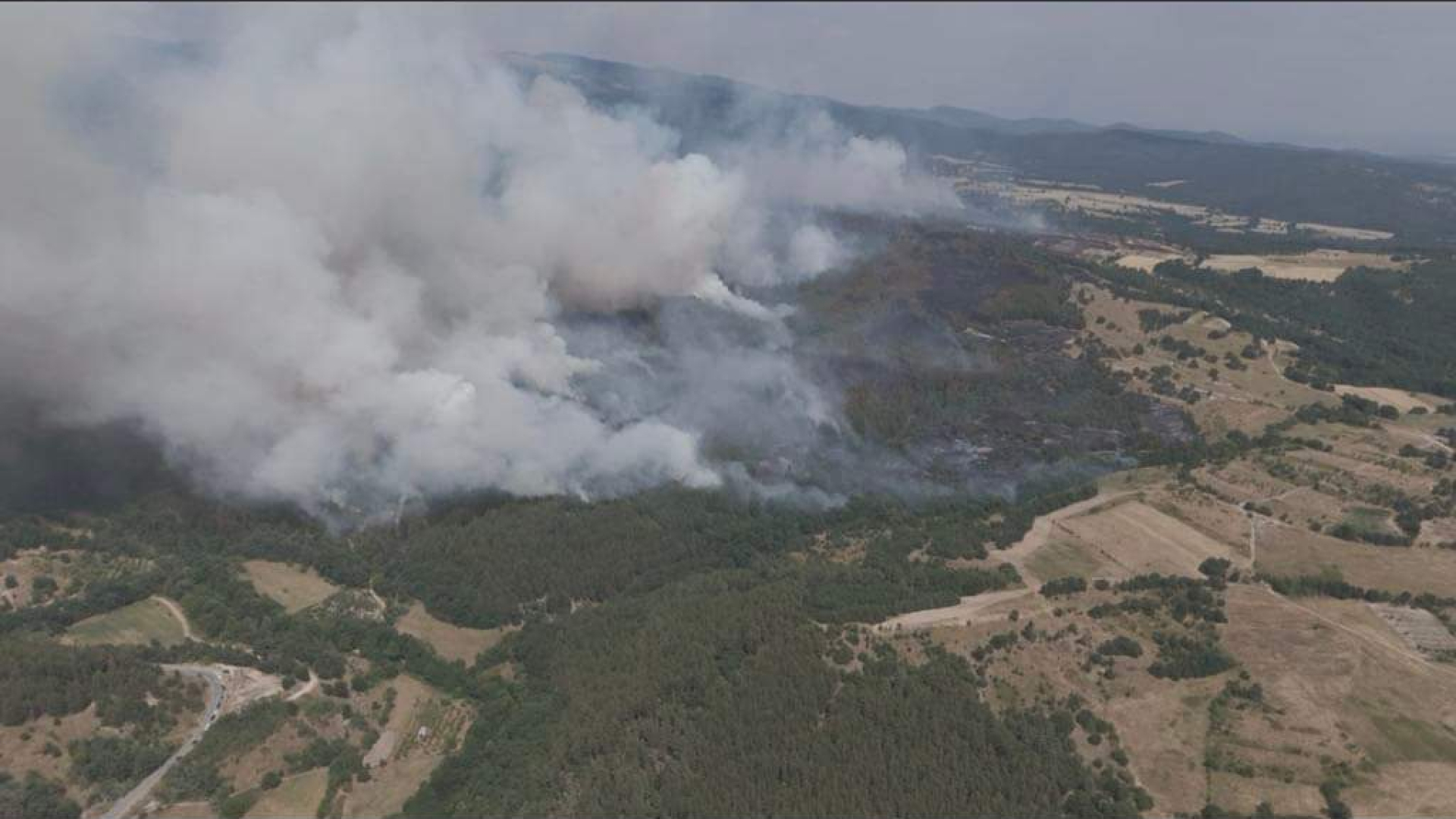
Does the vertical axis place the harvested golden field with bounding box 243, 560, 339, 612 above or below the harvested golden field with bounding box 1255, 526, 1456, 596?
below

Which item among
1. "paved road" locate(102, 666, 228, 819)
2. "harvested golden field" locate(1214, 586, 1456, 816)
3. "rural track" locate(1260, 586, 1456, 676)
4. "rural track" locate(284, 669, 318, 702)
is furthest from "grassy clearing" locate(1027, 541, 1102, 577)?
"paved road" locate(102, 666, 228, 819)

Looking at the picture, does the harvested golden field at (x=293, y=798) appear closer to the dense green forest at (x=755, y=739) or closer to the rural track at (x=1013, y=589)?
the dense green forest at (x=755, y=739)

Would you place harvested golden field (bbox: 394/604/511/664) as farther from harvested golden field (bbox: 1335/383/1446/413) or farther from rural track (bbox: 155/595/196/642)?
harvested golden field (bbox: 1335/383/1446/413)

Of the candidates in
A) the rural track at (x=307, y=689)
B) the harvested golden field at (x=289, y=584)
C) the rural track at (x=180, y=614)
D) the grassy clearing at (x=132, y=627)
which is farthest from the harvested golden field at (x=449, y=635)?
the grassy clearing at (x=132, y=627)

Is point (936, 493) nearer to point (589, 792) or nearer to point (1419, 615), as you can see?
point (1419, 615)

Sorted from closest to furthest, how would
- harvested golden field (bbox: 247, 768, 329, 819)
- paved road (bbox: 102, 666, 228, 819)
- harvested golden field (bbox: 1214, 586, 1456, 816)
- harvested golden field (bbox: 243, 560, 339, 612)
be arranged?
harvested golden field (bbox: 1214, 586, 1456, 816) < paved road (bbox: 102, 666, 228, 819) < harvested golden field (bbox: 247, 768, 329, 819) < harvested golden field (bbox: 243, 560, 339, 612)

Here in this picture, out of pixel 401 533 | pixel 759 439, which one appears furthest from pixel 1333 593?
pixel 401 533

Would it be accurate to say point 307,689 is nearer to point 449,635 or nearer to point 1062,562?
point 449,635
